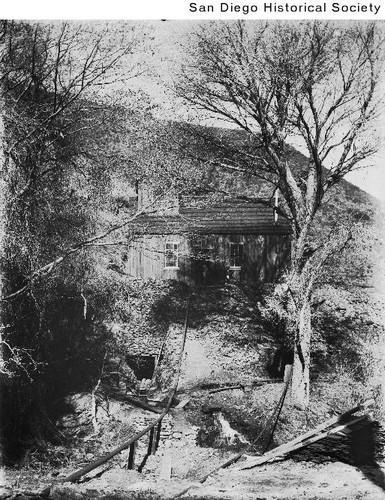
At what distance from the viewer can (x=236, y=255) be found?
10.4 meters

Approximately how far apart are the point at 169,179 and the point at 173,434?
5.27m

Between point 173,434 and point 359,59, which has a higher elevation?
point 359,59

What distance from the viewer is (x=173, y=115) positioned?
991cm

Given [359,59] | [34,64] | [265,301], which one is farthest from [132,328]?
[359,59]

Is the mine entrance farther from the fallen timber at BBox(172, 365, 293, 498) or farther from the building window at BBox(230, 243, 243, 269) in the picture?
the building window at BBox(230, 243, 243, 269)

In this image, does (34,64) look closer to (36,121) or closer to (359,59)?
(36,121)

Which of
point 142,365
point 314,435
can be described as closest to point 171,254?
point 142,365

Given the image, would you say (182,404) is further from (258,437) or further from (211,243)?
(211,243)

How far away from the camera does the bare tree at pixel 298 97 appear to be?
9.29m

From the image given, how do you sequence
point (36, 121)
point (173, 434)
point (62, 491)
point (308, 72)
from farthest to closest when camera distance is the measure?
point (308, 72) → point (173, 434) → point (36, 121) → point (62, 491)

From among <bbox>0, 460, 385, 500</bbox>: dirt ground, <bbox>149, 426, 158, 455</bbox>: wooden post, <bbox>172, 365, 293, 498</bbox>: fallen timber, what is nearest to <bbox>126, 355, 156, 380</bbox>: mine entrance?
<bbox>149, 426, 158, 455</bbox>: wooden post

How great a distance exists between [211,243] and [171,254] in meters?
1.00

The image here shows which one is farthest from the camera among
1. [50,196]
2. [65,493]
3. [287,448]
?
[50,196]

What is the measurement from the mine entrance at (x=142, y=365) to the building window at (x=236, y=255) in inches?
112
